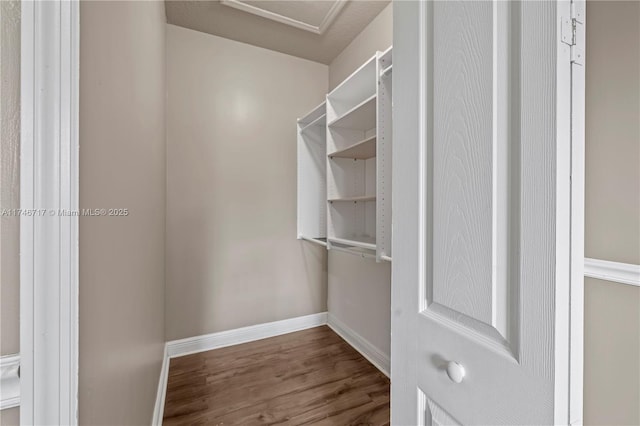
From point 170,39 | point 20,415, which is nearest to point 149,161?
point 20,415

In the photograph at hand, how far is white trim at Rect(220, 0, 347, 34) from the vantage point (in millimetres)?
2000

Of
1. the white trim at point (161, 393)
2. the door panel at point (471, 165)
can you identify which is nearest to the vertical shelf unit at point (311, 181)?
the white trim at point (161, 393)

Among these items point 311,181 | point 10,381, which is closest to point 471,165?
point 10,381

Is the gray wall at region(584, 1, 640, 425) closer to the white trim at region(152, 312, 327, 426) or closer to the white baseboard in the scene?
the white baseboard

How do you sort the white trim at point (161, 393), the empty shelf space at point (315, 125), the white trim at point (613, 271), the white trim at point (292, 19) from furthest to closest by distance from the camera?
the empty shelf space at point (315, 125) < the white trim at point (292, 19) < the white trim at point (161, 393) < the white trim at point (613, 271)

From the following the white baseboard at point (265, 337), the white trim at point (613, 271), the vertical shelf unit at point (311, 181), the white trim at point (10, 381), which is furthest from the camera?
the vertical shelf unit at point (311, 181)

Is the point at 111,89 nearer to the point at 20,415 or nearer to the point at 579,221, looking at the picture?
the point at 20,415

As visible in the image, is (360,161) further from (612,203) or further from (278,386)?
(278,386)

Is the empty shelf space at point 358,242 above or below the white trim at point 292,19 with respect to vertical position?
below

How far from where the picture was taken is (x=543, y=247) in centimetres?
45

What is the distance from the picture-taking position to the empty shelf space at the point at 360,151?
1862 millimetres

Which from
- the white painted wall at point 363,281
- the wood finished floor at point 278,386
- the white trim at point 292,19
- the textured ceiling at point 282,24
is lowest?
the wood finished floor at point 278,386

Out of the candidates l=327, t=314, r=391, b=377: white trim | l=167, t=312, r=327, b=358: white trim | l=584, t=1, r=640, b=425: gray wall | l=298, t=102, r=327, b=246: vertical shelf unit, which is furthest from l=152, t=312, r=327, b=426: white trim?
l=584, t=1, r=640, b=425: gray wall

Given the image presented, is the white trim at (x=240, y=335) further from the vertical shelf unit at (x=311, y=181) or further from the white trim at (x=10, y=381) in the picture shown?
the white trim at (x=10, y=381)
